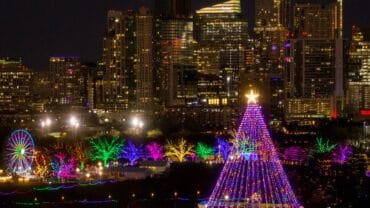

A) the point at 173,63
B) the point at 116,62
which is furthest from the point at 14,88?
the point at 173,63

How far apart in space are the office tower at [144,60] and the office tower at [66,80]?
853 centimetres

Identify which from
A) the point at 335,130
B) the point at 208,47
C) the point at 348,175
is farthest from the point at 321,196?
the point at 208,47

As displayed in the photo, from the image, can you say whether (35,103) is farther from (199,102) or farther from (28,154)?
(28,154)

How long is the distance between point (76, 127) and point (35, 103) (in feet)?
70.8

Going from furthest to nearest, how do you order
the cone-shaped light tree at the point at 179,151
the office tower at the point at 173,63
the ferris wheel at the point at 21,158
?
the office tower at the point at 173,63 < the cone-shaped light tree at the point at 179,151 < the ferris wheel at the point at 21,158

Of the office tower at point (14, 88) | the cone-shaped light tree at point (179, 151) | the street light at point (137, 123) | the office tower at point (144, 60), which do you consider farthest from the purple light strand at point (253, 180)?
the office tower at point (14, 88)

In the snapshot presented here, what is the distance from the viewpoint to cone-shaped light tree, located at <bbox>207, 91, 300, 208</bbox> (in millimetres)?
18484

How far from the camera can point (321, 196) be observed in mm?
19266

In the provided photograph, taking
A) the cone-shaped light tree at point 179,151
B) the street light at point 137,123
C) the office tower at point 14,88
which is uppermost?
the office tower at point 14,88

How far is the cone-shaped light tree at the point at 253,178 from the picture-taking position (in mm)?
18484

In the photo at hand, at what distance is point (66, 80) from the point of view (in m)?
67.9

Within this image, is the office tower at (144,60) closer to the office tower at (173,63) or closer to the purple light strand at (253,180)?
the office tower at (173,63)

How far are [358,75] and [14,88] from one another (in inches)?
968

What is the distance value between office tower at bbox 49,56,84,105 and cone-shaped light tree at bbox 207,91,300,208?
1664 inches
